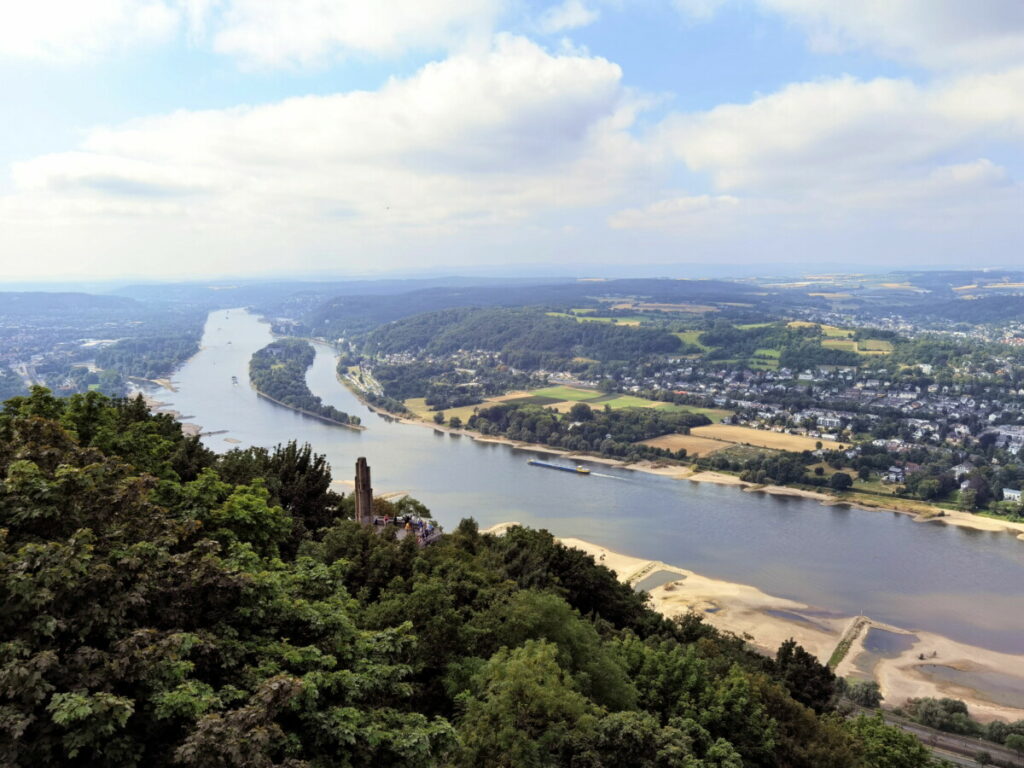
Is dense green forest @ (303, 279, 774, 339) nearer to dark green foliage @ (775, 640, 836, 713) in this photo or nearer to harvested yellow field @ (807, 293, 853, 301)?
harvested yellow field @ (807, 293, 853, 301)

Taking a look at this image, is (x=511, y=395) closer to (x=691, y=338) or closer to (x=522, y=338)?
(x=522, y=338)

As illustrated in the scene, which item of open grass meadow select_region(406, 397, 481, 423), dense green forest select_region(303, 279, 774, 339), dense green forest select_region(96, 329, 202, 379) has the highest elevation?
dense green forest select_region(303, 279, 774, 339)

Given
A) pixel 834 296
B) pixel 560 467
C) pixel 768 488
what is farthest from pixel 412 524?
pixel 834 296

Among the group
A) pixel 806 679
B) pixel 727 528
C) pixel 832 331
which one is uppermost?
pixel 832 331

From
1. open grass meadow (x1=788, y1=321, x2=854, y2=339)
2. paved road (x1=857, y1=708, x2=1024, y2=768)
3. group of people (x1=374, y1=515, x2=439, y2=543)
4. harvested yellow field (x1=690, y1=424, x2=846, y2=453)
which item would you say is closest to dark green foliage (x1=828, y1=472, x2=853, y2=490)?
harvested yellow field (x1=690, y1=424, x2=846, y2=453)

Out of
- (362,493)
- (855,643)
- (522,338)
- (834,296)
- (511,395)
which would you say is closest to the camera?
(362,493)
